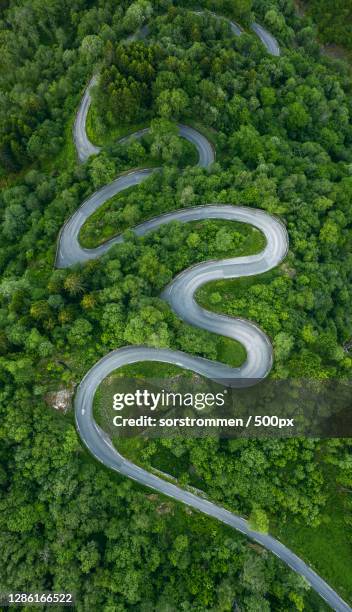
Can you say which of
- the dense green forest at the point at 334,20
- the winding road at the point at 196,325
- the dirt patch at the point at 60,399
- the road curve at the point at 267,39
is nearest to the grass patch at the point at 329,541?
the winding road at the point at 196,325

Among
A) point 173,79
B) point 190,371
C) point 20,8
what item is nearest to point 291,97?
point 173,79

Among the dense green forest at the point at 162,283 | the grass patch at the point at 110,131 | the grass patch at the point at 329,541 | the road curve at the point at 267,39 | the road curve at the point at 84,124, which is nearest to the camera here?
the dense green forest at the point at 162,283

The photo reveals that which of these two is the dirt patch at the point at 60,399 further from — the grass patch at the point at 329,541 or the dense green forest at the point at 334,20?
the dense green forest at the point at 334,20

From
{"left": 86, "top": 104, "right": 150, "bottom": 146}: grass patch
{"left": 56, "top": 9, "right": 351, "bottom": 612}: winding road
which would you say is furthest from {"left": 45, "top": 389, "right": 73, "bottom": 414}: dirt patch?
{"left": 86, "top": 104, "right": 150, "bottom": 146}: grass patch

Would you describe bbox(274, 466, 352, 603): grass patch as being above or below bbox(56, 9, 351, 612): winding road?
below

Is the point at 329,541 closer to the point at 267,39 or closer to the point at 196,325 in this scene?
the point at 196,325

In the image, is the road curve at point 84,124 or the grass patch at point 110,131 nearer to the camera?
the grass patch at point 110,131

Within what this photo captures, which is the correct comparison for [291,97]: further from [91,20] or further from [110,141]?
[91,20]

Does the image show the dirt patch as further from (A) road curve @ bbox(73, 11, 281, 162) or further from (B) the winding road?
(A) road curve @ bbox(73, 11, 281, 162)
